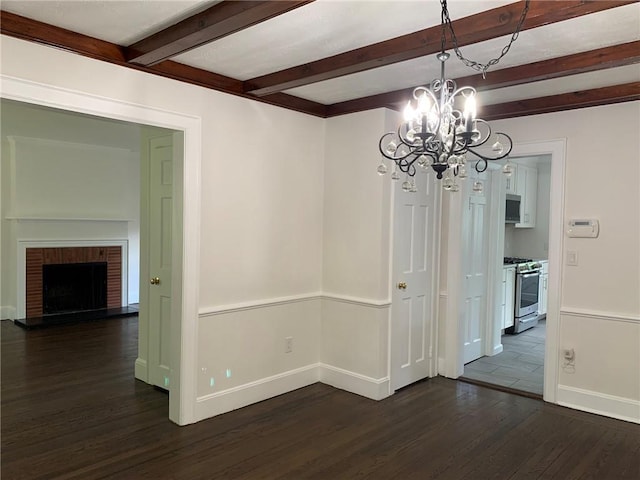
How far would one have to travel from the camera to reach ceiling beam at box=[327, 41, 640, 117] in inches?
105

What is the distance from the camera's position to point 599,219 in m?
3.65

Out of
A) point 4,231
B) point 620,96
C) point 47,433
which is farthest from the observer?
point 4,231

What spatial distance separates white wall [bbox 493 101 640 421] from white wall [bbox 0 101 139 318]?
5.00m

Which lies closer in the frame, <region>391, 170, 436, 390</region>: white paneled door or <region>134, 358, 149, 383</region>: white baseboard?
<region>391, 170, 436, 390</region>: white paneled door

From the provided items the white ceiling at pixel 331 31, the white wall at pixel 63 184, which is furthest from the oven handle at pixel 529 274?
the white wall at pixel 63 184

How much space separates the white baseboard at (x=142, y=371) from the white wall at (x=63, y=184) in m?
3.03

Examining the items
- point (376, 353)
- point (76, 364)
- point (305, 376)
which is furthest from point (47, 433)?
point (376, 353)

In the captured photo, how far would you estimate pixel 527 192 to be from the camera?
7.34 m

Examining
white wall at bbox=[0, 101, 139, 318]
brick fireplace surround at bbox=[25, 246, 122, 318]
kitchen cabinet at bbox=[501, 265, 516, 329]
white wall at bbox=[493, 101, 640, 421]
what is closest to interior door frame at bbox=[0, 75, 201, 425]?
white wall at bbox=[493, 101, 640, 421]

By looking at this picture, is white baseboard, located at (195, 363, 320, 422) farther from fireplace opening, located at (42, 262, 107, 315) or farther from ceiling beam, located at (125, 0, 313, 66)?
fireplace opening, located at (42, 262, 107, 315)

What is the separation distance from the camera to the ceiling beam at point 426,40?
83.6 inches

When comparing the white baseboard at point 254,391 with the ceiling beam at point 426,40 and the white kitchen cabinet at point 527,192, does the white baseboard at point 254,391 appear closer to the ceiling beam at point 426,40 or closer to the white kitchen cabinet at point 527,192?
the ceiling beam at point 426,40

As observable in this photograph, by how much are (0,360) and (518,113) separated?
212 inches

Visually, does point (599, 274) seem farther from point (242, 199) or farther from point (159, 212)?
point (159, 212)
